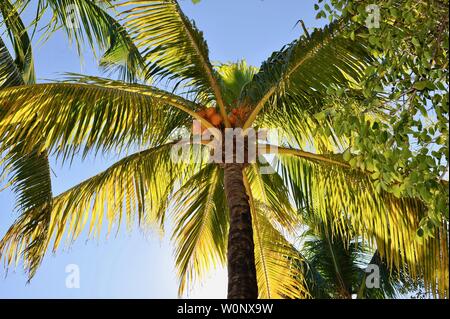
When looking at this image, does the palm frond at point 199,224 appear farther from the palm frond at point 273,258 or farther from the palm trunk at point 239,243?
the palm trunk at point 239,243

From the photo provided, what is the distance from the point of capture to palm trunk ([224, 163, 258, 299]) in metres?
6.11

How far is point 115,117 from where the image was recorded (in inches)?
289

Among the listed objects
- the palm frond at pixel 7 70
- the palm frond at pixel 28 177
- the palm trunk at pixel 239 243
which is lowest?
the palm trunk at pixel 239 243

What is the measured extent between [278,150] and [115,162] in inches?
81.1

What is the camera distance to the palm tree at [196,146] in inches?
277

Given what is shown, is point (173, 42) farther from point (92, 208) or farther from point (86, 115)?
point (92, 208)

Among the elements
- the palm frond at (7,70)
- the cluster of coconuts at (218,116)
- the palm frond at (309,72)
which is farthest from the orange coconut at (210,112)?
the palm frond at (7,70)

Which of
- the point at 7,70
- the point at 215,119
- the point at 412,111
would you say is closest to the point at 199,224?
the point at 215,119

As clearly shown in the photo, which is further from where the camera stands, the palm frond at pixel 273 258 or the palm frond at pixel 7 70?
the palm frond at pixel 273 258

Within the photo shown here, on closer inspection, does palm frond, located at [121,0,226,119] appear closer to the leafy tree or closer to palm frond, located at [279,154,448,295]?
palm frond, located at [279,154,448,295]

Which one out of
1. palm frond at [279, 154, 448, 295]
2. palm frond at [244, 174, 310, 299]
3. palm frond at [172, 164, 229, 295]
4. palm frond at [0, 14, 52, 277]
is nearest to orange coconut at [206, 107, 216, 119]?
palm frond at [172, 164, 229, 295]

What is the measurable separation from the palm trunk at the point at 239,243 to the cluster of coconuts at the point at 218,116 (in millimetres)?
541
